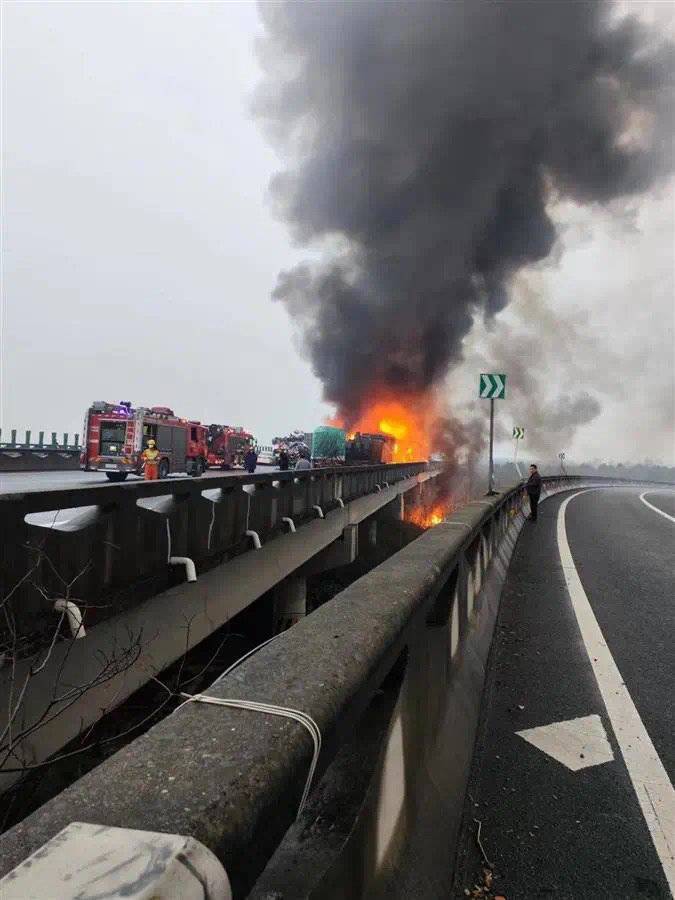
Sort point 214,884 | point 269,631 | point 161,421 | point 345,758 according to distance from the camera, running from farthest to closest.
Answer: point 161,421 → point 269,631 → point 345,758 → point 214,884

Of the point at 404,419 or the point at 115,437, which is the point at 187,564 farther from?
the point at 404,419

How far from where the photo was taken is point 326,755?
1.51 metres

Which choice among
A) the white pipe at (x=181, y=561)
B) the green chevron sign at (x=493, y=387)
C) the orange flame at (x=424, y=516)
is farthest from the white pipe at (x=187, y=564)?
the orange flame at (x=424, y=516)

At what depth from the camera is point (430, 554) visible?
11.9 ft

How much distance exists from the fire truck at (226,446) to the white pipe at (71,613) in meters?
27.6

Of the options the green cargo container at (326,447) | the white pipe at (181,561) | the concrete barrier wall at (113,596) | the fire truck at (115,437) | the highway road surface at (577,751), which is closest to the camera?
the highway road surface at (577,751)

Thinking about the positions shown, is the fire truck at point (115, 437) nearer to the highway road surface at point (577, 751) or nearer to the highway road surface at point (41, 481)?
the highway road surface at point (41, 481)

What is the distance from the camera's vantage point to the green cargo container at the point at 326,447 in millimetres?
37000

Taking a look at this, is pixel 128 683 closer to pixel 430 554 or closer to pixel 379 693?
pixel 430 554

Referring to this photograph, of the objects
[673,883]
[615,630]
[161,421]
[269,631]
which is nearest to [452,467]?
[161,421]

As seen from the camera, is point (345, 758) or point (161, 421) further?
point (161, 421)

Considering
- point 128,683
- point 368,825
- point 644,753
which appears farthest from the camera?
point 128,683

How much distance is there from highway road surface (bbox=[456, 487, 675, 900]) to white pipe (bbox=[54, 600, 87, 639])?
9.62 feet

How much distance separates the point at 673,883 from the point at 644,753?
3.68 feet
